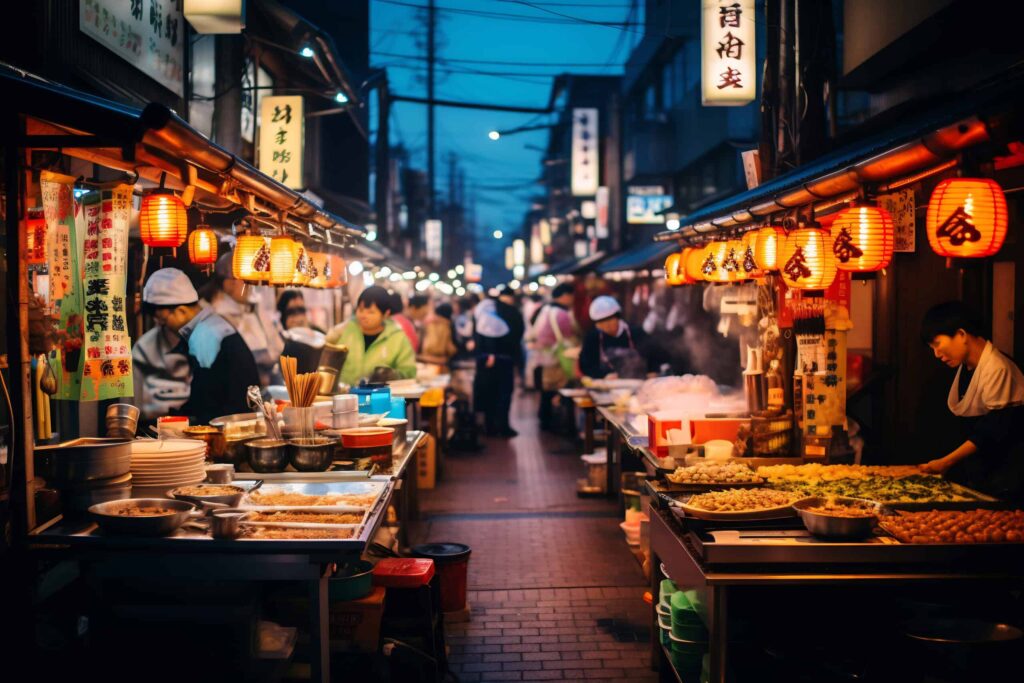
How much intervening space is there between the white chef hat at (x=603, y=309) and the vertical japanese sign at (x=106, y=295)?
1115cm

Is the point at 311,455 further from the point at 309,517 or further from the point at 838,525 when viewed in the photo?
the point at 838,525

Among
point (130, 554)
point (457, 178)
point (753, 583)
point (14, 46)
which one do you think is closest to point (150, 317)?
point (14, 46)

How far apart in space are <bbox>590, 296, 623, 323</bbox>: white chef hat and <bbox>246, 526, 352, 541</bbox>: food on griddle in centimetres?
1165

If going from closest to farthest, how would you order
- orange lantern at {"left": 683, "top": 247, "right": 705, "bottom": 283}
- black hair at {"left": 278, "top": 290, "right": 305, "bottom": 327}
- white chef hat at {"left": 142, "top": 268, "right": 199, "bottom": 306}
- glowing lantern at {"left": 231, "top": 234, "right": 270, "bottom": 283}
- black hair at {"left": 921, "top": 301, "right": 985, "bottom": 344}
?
1. black hair at {"left": 921, "top": 301, "right": 985, "bottom": 344}
2. glowing lantern at {"left": 231, "top": 234, "right": 270, "bottom": 283}
3. white chef hat at {"left": 142, "top": 268, "right": 199, "bottom": 306}
4. orange lantern at {"left": 683, "top": 247, "right": 705, "bottom": 283}
5. black hair at {"left": 278, "top": 290, "right": 305, "bottom": 327}

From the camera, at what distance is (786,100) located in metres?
12.0

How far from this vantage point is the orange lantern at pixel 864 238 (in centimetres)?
619

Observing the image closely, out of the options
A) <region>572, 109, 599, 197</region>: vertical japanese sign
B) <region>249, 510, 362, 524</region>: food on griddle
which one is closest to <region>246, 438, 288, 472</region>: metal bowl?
<region>249, 510, 362, 524</region>: food on griddle

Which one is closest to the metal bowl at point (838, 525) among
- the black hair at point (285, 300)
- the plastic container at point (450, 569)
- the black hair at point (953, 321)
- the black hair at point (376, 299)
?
the black hair at point (953, 321)

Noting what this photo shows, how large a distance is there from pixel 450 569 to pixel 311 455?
1.98 metres

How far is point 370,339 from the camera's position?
12.6 metres

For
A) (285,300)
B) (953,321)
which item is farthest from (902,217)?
(285,300)

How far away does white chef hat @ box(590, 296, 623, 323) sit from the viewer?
53.1 ft

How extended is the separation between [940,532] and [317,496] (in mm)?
4004

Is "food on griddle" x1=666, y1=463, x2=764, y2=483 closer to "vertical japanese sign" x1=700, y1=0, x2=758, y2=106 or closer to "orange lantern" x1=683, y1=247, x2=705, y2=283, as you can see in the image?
"orange lantern" x1=683, y1=247, x2=705, y2=283
